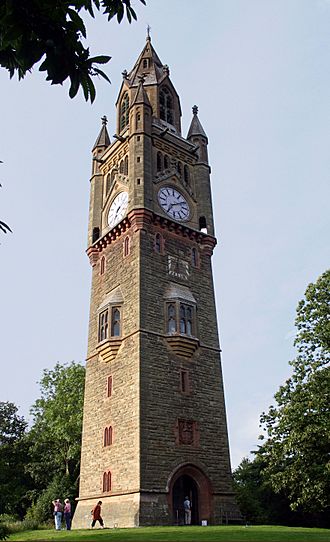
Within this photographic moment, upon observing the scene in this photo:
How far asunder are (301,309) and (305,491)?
8.04 m

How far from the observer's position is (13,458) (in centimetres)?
4344

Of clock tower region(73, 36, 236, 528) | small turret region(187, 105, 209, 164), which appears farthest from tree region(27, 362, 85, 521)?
small turret region(187, 105, 209, 164)

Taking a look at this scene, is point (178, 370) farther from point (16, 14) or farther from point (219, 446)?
point (16, 14)

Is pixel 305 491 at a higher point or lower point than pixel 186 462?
lower

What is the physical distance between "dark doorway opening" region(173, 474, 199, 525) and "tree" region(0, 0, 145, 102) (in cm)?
2345

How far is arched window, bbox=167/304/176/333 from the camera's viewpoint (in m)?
27.1

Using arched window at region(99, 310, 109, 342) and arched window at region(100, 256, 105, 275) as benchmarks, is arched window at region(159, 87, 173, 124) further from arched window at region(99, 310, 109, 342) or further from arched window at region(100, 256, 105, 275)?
arched window at region(99, 310, 109, 342)

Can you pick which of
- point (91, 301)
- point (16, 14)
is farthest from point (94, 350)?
point (16, 14)

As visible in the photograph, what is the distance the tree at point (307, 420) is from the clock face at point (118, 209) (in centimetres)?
1240

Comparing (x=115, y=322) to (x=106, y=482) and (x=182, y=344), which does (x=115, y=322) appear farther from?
(x=106, y=482)

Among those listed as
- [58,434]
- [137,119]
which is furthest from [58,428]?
[137,119]

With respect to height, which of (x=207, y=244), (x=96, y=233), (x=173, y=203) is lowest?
(x=207, y=244)

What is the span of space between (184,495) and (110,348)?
802cm

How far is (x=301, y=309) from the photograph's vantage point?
2470cm
